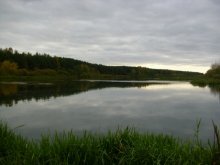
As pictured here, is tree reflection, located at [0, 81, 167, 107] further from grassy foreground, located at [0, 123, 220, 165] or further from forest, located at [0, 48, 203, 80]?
forest, located at [0, 48, 203, 80]

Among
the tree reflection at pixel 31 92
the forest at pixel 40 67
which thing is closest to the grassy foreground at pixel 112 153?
the tree reflection at pixel 31 92

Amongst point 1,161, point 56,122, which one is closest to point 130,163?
point 1,161

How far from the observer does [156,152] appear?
4711 mm

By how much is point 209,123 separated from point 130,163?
8494 mm

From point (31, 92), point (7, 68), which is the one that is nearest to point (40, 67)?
point (7, 68)

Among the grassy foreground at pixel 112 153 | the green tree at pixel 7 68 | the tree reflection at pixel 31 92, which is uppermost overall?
the green tree at pixel 7 68

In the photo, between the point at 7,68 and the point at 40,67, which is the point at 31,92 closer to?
the point at 7,68

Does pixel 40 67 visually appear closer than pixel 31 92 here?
No

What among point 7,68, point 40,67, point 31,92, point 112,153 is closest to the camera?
point 112,153

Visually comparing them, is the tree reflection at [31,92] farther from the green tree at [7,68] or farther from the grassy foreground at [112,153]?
the green tree at [7,68]

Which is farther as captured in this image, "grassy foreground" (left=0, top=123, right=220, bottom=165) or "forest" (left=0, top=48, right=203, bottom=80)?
"forest" (left=0, top=48, right=203, bottom=80)

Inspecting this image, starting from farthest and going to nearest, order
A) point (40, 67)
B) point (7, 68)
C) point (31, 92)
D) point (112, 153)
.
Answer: point (40, 67) < point (7, 68) < point (31, 92) < point (112, 153)

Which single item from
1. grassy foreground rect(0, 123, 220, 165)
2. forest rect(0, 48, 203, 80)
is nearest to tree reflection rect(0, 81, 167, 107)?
grassy foreground rect(0, 123, 220, 165)

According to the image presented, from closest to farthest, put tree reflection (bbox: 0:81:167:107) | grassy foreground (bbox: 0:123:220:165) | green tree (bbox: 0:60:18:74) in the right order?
grassy foreground (bbox: 0:123:220:165) → tree reflection (bbox: 0:81:167:107) → green tree (bbox: 0:60:18:74)
